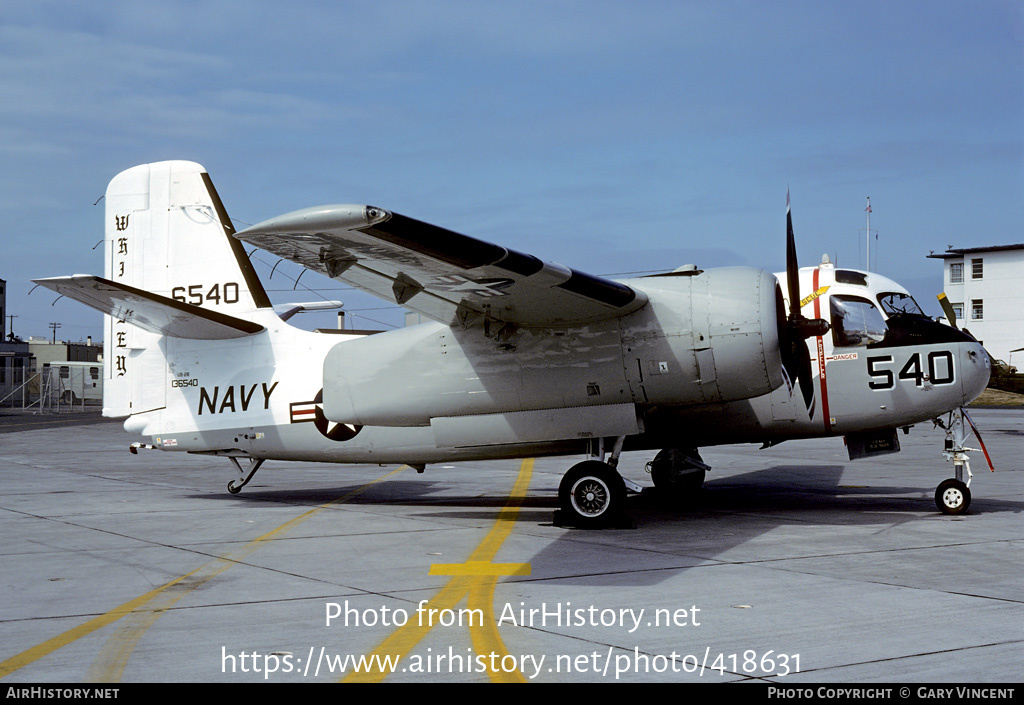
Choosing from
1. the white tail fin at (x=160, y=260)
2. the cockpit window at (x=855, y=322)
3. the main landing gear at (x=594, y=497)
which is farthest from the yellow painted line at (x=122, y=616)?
the cockpit window at (x=855, y=322)

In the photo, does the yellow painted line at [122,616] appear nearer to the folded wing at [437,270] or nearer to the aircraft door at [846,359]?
the folded wing at [437,270]

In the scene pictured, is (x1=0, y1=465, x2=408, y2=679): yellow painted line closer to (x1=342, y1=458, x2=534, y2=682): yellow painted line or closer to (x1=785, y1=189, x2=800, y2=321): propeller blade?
(x1=342, y1=458, x2=534, y2=682): yellow painted line

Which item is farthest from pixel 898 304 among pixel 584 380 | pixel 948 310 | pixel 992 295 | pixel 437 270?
pixel 992 295

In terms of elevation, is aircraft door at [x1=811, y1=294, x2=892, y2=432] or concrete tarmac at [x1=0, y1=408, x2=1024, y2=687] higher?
aircraft door at [x1=811, y1=294, x2=892, y2=432]

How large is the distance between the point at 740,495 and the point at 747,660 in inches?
448

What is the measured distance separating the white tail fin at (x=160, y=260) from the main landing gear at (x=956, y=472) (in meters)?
11.6

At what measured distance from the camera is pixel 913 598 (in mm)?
8391

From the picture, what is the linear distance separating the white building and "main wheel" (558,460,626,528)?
76.4 m

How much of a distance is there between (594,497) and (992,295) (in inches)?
3195

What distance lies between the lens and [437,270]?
10.8 m

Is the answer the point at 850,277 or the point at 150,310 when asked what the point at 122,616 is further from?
the point at 850,277

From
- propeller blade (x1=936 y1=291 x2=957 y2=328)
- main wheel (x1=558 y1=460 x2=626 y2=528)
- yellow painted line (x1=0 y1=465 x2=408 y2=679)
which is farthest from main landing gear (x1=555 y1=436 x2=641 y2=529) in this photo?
Answer: propeller blade (x1=936 y1=291 x2=957 y2=328)

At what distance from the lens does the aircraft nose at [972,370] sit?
1382 cm

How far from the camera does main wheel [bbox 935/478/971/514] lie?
45.6 ft
